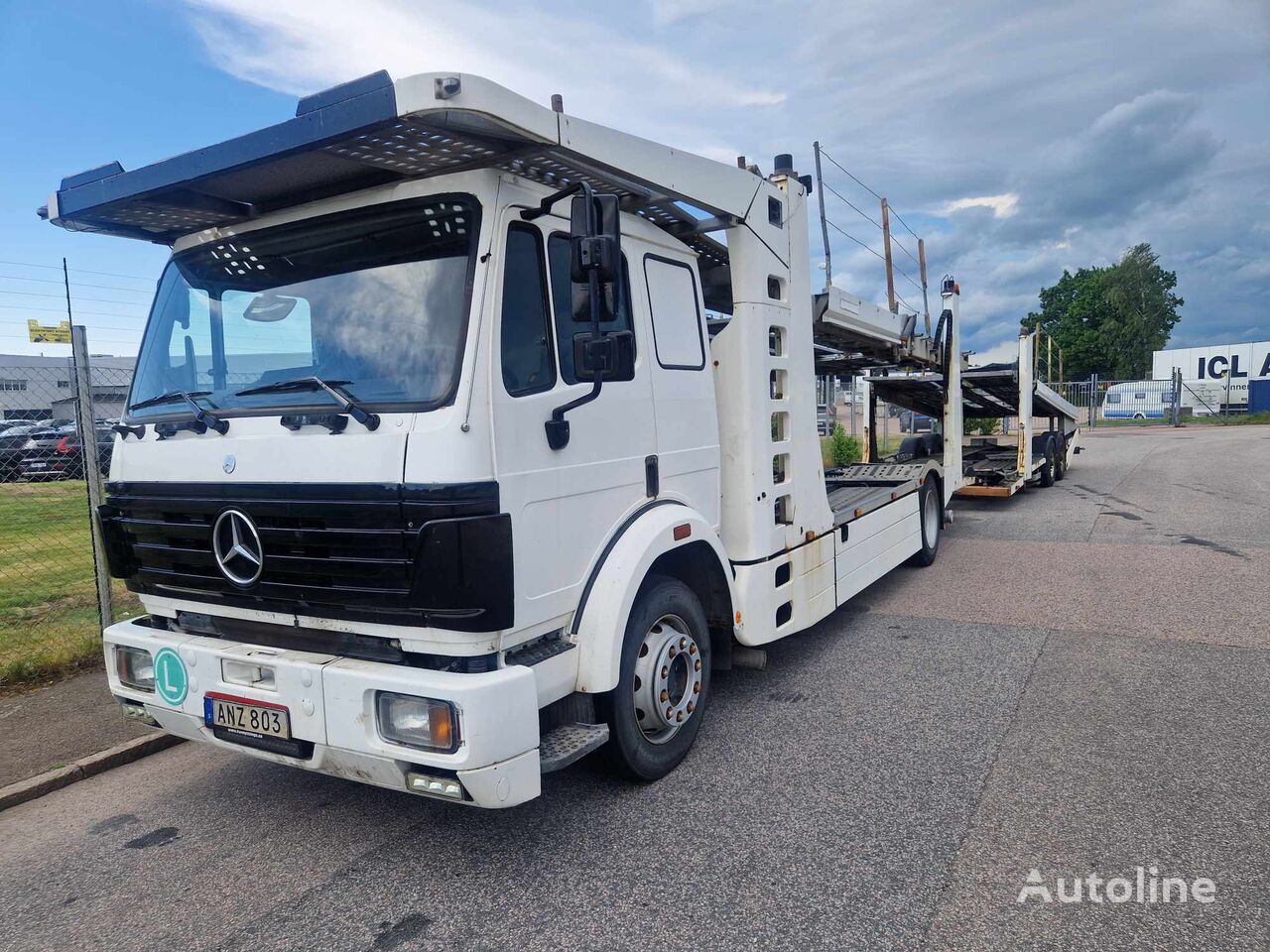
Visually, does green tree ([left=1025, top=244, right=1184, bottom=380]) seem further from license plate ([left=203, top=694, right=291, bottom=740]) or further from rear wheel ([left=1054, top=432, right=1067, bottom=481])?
license plate ([left=203, top=694, right=291, bottom=740])

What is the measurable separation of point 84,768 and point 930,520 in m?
7.36

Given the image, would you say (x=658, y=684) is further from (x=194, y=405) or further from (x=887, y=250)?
(x=887, y=250)

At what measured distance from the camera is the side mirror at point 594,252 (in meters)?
2.88

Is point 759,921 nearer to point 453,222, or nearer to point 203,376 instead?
point 453,222

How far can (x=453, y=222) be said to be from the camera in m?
3.01

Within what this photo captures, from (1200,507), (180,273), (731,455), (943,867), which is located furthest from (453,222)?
(1200,507)

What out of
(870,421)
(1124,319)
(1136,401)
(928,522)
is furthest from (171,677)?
(1124,319)

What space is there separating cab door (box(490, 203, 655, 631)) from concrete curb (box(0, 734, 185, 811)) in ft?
9.05

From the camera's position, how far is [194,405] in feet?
10.8

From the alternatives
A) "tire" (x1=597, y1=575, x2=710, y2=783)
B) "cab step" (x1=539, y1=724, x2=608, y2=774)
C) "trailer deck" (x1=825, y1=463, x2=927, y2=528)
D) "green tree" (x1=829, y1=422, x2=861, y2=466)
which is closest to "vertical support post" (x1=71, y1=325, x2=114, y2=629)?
"cab step" (x1=539, y1=724, x2=608, y2=774)

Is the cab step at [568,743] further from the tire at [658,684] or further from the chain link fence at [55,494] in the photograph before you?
the chain link fence at [55,494]

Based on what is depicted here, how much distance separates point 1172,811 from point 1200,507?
32.0 ft

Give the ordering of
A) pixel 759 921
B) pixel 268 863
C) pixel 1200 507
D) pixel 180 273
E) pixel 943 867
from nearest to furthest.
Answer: pixel 759 921 → pixel 943 867 → pixel 268 863 → pixel 180 273 → pixel 1200 507

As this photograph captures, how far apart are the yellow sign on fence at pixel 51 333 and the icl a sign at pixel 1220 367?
59.1 metres
